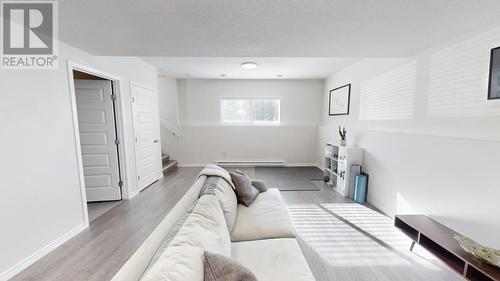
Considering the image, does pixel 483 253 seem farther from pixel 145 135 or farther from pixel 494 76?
pixel 145 135

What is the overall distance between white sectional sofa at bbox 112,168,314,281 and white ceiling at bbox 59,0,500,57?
143 cm

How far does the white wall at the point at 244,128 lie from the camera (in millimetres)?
5566

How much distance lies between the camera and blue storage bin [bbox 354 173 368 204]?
3240mm

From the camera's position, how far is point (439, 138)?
2.06 metres

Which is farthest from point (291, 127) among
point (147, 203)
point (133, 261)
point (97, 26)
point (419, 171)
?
point (133, 261)

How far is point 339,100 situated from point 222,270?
4.49 m

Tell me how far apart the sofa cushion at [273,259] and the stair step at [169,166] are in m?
3.86

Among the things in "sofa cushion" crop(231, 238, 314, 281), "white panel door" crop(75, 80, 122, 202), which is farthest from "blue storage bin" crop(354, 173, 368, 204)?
"white panel door" crop(75, 80, 122, 202)

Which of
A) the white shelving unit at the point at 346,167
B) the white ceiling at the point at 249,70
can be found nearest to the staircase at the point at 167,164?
the white ceiling at the point at 249,70

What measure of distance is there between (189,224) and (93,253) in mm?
1731

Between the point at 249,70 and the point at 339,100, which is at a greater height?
the point at 249,70

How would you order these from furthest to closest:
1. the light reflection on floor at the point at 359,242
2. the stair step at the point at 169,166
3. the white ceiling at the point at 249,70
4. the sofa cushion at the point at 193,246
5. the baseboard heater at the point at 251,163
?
1. the baseboard heater at the point at 251,163
2. the stair step at the point at 169,166
3. the white ceiling at the point at 249,70
4. the light reflection on floor at the point at 359,242
5. the sofa cushion at the point at 193,246

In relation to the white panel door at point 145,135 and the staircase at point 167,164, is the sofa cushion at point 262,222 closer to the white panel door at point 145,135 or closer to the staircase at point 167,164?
the white panel door at point 145,135

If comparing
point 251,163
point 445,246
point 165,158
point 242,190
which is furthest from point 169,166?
point 445,246
